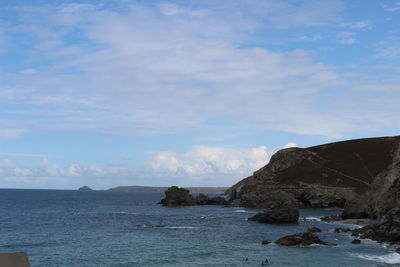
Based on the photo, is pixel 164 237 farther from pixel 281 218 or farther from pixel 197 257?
pixel 281 218

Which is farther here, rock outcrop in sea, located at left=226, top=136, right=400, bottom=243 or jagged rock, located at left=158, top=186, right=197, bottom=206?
jagged rock, located at left=158, top=186, right=197, bottom=206

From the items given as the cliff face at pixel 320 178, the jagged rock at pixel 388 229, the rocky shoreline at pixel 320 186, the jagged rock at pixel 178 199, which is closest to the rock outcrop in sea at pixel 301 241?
the jagged rock at pixel 388 229

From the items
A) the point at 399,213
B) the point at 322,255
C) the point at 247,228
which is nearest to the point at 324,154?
the point at 247,228

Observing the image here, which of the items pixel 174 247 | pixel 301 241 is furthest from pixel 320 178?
pixel 174 247

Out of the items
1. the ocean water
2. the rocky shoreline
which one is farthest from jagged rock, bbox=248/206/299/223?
the ocean water

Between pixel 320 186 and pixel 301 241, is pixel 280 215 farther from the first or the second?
pixel 320 186

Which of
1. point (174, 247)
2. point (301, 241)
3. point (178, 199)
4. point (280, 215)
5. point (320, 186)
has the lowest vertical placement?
point (174, 247)

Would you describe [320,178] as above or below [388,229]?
above

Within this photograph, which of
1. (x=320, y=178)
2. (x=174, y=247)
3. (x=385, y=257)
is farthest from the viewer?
(x=320, y=178)

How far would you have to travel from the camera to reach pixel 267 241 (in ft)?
228

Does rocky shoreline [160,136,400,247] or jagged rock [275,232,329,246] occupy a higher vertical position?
rocky shoreline [160,136,400,247]

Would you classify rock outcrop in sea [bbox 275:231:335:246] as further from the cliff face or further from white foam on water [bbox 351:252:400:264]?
the cliff face

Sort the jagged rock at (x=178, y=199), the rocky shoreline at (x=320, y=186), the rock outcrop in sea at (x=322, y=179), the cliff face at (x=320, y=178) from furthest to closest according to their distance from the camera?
the jagged rock at (x=178, y=199), the cliff face at (x=320, y=178), the rock outcrop in sea at (x=322, y=179), the rocky shoreline at (x=320, y=186)

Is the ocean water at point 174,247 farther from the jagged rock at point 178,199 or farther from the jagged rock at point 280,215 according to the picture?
the jagged rock at point 178,199
